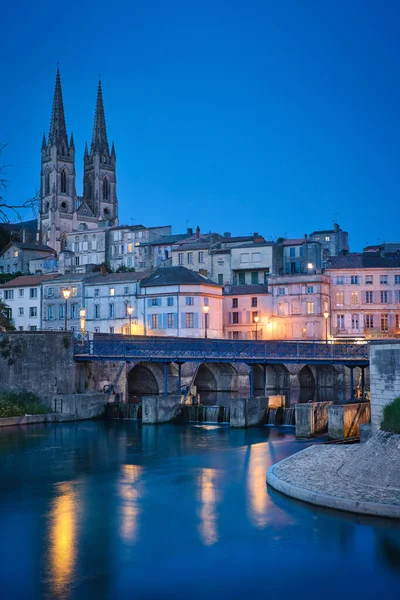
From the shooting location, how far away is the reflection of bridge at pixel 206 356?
41781mm

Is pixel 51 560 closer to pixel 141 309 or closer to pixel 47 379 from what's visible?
pixel 47 379

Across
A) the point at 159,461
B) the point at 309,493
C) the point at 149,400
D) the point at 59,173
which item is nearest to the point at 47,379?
the point at 149,400

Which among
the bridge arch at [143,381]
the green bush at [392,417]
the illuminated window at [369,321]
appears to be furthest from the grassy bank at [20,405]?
the illuminated window at [369,321]

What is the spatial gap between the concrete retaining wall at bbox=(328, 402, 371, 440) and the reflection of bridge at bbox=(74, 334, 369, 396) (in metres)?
5.42

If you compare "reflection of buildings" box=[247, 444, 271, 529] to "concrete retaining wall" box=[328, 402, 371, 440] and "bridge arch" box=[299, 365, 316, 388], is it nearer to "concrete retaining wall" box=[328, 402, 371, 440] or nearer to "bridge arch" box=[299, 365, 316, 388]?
"concrete retaining wall" box=[328, 402, 371, 440]

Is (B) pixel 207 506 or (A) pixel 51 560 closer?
(A) pixel 51 560

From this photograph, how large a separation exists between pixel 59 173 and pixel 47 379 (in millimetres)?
112807

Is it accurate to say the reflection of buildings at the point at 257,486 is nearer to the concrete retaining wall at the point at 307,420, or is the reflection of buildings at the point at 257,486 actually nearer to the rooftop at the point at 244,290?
the concrete retaining wall at the point at 307,420

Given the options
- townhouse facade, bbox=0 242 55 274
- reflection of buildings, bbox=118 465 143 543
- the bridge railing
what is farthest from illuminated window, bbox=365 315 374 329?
townhouse facade, bbox=0 242 55 274

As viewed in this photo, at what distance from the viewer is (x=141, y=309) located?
76062mm

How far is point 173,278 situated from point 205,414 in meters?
32.9

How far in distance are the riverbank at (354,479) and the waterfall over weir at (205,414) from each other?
→ 17.1 m

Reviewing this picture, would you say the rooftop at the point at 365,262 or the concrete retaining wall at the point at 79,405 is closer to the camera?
the concrete retaining wall at the point at 79,405

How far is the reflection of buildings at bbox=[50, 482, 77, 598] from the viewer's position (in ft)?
53.2
